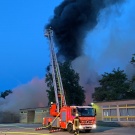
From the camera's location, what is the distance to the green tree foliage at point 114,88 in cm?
4805

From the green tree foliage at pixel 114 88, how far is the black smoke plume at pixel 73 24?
70.0 feet

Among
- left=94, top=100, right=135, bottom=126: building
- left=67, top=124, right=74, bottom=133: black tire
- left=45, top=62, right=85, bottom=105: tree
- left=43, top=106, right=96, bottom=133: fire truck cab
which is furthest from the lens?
left=45, top=62, right=85, bottom=105: tree

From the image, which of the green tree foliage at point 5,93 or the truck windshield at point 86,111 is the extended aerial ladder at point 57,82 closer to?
the truck windshield at point 86,111

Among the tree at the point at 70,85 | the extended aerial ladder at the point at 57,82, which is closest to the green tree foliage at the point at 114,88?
the tree at the point at 70,85

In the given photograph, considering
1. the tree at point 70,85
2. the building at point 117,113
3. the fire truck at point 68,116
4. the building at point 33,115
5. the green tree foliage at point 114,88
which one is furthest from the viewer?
the tree at point 70,85

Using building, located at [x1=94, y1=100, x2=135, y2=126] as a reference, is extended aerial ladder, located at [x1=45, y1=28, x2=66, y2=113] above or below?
above

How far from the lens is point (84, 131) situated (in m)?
27.1

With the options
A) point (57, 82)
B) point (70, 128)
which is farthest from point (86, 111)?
point (57, 82)

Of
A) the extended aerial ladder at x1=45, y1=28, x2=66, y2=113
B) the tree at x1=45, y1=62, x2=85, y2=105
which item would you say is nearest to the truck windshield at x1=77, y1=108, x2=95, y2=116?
the extended aerial ladder at x1=45, y1=28, x2=66, y2=113

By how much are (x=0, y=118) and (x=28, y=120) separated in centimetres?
1132

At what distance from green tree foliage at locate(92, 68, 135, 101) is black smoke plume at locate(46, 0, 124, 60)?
2133cm

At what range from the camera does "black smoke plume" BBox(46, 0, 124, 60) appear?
238ft

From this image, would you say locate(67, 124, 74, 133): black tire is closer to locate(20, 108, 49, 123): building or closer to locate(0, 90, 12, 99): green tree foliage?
locate(20, 108, 49, 123): building

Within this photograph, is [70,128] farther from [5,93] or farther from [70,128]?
[5,93]
